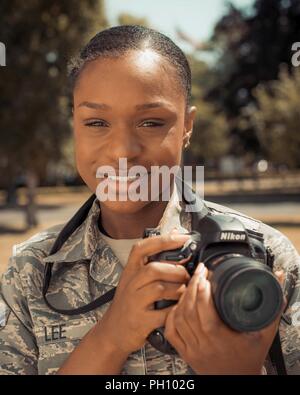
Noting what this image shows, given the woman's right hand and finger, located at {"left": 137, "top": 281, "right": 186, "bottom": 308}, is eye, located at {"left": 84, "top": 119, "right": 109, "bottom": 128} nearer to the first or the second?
the woman's right hand

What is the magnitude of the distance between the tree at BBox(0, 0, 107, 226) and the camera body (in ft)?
41.4

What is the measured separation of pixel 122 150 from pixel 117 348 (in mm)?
516

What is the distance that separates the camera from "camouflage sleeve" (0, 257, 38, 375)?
63.7 inches

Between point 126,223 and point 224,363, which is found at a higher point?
point 126,223

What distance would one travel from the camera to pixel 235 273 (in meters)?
1.28

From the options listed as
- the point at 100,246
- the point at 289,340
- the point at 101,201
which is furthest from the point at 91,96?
the point at 289,340

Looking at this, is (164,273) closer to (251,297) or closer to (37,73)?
(251,297)

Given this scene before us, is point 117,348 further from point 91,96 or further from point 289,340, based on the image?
point 91,96

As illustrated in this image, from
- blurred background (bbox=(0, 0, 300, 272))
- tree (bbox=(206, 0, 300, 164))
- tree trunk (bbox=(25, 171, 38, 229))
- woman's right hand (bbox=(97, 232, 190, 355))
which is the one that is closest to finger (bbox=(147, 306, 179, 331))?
woman's right hand (bbox=(97, 232, 190, 355))

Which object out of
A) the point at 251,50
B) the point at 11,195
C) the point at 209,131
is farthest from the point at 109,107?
the point at 209,131

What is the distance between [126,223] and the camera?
1742 millimetres

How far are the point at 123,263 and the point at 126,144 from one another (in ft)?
1.29

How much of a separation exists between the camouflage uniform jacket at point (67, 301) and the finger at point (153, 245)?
0.23 meters

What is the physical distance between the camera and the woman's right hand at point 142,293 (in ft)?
4.63
